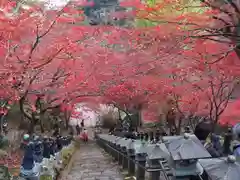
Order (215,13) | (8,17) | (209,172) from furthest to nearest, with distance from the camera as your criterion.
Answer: (8,17) → (215,13) → (209,172)

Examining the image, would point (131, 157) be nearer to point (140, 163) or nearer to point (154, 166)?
point (140, 163)

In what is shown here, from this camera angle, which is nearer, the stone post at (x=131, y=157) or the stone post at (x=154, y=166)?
the stone post at (x=154, y=166)

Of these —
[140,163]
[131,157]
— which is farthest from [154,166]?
[131,157]

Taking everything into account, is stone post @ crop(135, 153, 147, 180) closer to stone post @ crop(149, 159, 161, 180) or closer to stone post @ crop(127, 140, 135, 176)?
stone post @ crop(127, 140, 135, 176)

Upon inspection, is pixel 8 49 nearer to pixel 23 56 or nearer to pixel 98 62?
pixel 23 56

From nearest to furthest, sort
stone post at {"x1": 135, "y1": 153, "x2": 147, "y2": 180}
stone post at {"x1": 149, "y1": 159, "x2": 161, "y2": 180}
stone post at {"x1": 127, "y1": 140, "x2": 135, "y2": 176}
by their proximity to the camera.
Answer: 1. stone post at {"x1": 149, "y1": 159, "x2": 161, "y2": 180}
2. stone post at {"x1": 135, "y1": 153, "x2": 147, "y2": 180}
3. stone post at {"x1": 127, "y1": 140, "x2": 135, "y2": 176}

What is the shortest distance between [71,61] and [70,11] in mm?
3599

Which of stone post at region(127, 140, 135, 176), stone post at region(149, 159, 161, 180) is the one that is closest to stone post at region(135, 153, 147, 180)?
stone post at region(127, 140, 135, 176)

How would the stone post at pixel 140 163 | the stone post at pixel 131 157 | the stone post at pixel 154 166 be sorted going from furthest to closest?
the stone post at pixel 131 157
the stone post at pixel 140 163
the stone post at pixel 154 166

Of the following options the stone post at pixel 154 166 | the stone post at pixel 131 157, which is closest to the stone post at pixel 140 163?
the stone post at pixel 131 157

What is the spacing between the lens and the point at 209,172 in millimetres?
3998

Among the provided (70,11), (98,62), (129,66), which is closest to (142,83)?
(129,66)

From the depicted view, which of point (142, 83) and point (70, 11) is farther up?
point (70, 11)

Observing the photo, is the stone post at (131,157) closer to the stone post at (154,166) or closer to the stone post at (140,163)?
the stone post at (140,163)
